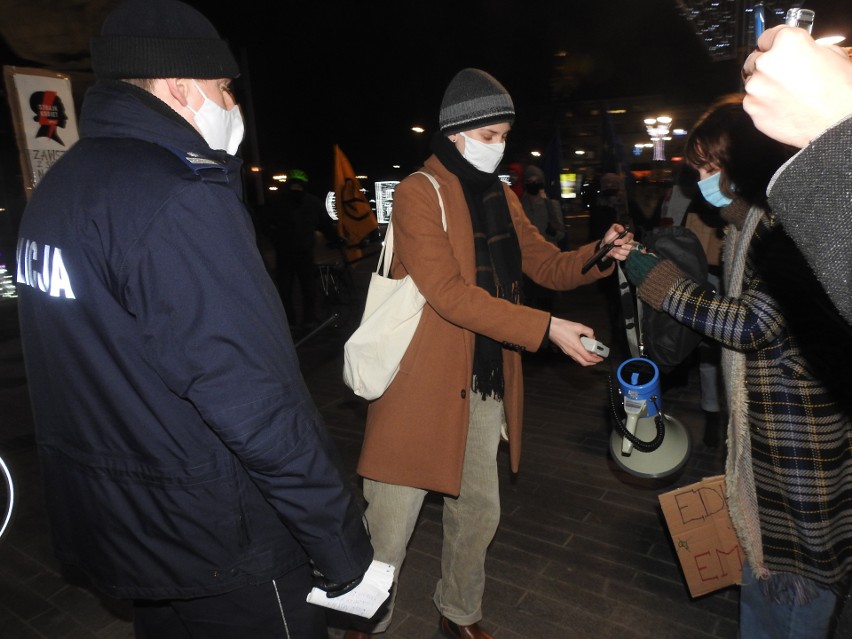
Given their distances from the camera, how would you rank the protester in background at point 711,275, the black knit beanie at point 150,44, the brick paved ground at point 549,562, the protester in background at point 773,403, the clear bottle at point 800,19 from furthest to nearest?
the protester in background at point 711,275 → the brick paved ground at point 549,562 → the protester in background at point 773,403 → the black knit beanie at point 150,44 → the clear bottle at point 800,19

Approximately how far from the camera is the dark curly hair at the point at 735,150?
1.94 metres

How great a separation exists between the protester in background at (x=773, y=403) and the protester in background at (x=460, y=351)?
466mm

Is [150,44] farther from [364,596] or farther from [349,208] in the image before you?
[349,208]

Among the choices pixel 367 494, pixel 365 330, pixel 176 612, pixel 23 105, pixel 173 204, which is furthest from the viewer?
pixel 23 105

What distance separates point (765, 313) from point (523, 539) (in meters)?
2.20

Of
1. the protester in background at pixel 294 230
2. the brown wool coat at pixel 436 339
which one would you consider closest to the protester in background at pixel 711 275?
the brown wool coat at pixel 436 339

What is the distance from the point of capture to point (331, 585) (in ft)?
4.63

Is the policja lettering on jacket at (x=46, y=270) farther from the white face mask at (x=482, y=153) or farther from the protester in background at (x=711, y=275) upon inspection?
the protester in background at (x=711, y=275)

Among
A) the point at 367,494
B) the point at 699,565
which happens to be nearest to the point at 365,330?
the point at 367,494

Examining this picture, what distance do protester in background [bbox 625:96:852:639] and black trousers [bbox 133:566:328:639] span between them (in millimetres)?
1460

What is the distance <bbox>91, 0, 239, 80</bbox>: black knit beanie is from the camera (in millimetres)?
1370

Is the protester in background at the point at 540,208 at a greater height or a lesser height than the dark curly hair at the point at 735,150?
Result: lesser

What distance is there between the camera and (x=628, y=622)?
2742 mm

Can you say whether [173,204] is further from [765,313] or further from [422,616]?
[422,616]
